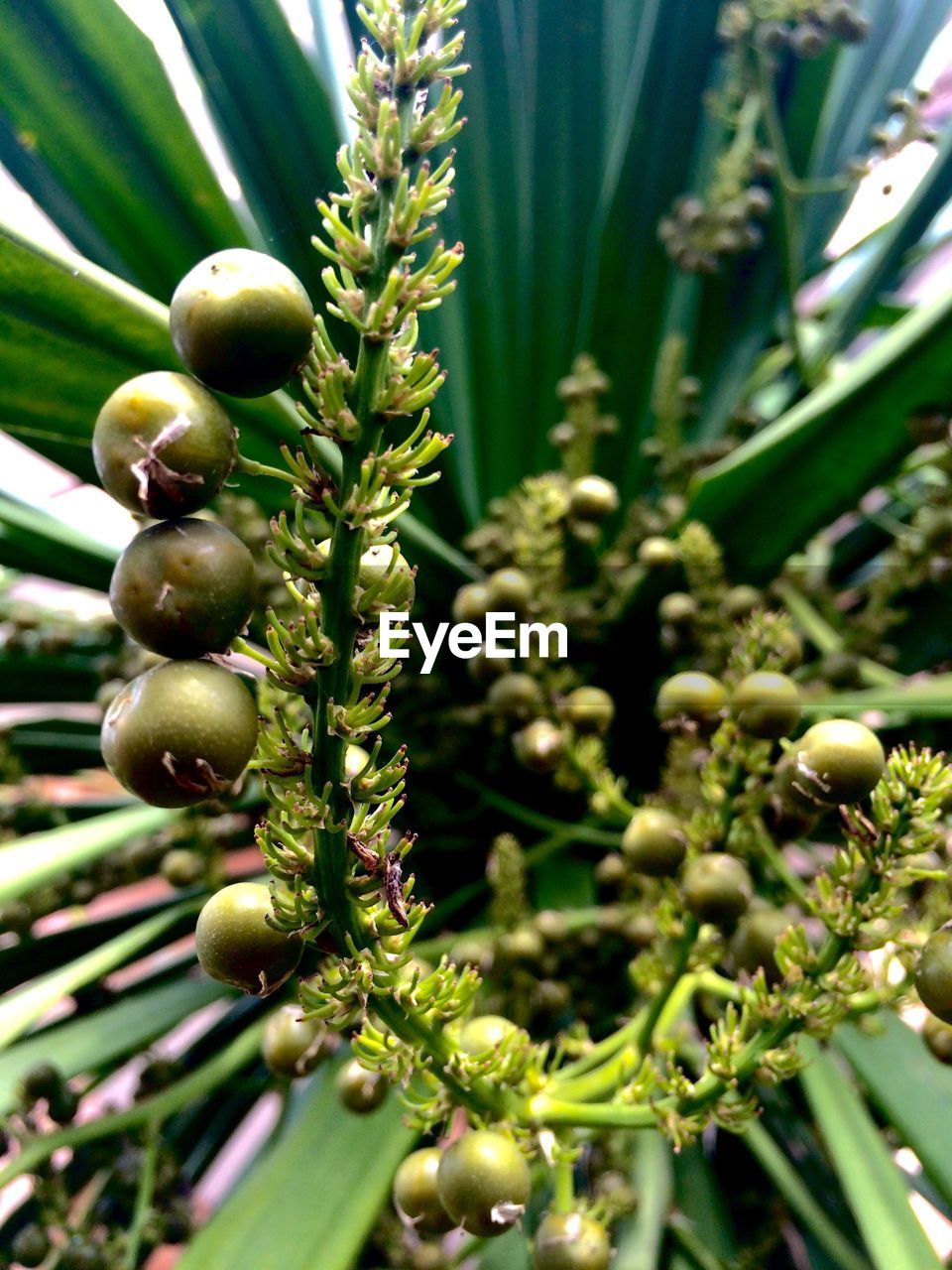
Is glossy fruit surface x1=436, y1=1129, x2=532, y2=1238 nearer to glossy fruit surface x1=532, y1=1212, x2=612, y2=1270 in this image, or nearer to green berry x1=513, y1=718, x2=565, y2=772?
glossy fruit surface x1=532, y1=1212, x2=612, y2=1270

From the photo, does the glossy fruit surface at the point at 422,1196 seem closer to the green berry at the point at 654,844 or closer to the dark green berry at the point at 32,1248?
the green berry at the point at 654,844

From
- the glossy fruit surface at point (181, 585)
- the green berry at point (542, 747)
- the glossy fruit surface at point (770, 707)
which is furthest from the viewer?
the green berry at point (542, 747)

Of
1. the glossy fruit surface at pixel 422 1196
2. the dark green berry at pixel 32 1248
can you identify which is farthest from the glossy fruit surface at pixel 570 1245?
the dark green berry at pixel 32 1248

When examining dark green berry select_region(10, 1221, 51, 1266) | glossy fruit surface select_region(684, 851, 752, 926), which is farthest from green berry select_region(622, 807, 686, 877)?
dark green berry select_region(10, 1221, 51, 1266)

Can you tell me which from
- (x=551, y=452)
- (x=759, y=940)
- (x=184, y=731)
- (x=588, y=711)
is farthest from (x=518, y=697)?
(x=551, y=452)

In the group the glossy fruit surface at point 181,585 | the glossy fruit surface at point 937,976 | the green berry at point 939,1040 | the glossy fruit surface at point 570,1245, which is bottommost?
the glossy fruit surface at point 570,1245
